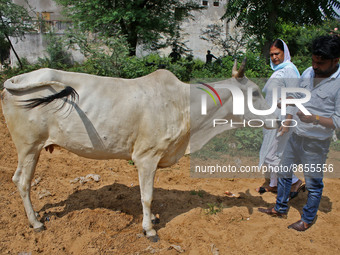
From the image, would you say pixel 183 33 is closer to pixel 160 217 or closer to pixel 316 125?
pixel 160 217

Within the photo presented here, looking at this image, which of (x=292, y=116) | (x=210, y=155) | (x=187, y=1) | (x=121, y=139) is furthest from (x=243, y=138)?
(x=187, y=1)

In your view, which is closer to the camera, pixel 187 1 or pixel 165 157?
pixel 165 157

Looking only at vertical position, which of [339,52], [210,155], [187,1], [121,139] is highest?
[187,1]

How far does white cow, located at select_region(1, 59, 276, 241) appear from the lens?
3.20 m

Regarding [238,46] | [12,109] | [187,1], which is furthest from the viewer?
[187,1]

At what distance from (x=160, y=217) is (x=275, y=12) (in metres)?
7.08

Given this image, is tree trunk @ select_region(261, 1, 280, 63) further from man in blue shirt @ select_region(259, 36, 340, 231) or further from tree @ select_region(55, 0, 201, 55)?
man in blue shirt @ select_region(259, 36, 340, 231)

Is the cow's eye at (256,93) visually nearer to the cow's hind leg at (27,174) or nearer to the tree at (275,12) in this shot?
the cow's hind leg at (27,174)

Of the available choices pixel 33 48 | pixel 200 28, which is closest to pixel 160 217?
pixel 33 48

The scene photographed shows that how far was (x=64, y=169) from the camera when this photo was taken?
525 cm

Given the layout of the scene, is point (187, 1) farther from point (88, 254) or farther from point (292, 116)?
point (88, 254)

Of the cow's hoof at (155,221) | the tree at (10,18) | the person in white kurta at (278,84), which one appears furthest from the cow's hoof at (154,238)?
the tree at (10,18)

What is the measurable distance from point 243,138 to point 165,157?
3.53m

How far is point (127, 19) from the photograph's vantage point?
441 inches
